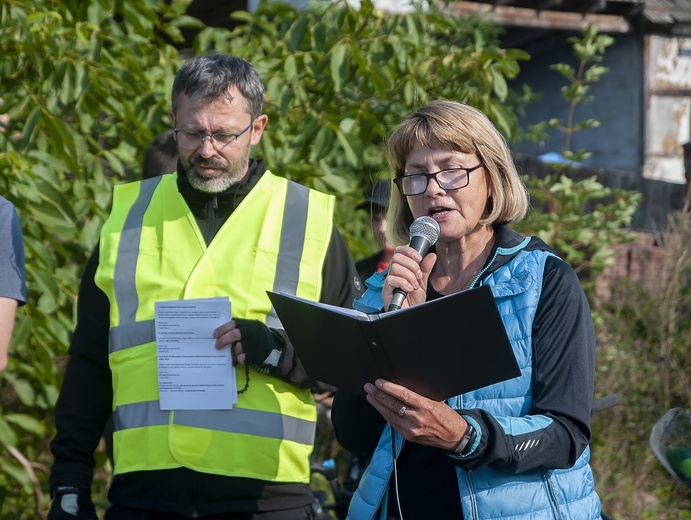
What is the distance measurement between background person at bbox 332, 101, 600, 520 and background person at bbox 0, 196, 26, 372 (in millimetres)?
998

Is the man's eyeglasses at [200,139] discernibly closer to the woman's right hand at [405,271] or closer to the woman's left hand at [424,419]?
the woman's right hand at [405,271]

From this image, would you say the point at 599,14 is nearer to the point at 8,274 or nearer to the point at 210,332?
the point at 210,332

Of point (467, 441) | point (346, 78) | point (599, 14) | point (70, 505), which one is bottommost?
point (70, 505)

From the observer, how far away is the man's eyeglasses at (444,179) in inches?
104

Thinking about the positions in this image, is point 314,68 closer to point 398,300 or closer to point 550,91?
point 398,300

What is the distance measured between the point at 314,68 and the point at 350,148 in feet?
1.48

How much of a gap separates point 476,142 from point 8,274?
1.39 meters

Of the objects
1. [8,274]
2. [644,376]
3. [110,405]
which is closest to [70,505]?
[110,405]

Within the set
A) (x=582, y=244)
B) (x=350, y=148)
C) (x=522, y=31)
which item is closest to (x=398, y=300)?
(x=350, y=148)

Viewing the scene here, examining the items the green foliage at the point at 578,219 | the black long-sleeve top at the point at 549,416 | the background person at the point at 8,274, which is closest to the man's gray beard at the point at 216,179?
the background person at the point at 8,274

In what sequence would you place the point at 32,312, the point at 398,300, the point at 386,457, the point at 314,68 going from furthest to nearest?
1. the point at 314,68
2. the point at 32,312
3. the point at 386,457
4. the point at 398,300

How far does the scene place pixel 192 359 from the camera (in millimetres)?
3047

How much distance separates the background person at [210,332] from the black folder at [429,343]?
0.68m

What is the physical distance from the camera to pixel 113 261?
3.21 metres
